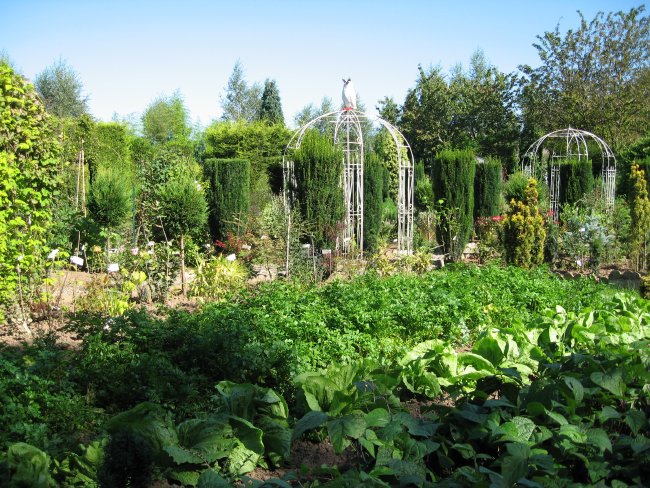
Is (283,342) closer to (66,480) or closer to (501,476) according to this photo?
(66,480)

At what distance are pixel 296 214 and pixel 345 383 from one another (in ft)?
18.8

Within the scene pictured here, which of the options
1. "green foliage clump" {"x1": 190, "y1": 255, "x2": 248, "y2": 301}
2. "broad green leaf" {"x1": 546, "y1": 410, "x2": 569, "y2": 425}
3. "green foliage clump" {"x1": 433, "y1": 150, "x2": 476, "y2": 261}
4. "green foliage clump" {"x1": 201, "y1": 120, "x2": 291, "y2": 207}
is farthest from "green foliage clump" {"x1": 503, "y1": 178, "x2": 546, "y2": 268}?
"green foliage clump" {"x1": 201, "y1": 120, "x2": 291, "y2": 207}

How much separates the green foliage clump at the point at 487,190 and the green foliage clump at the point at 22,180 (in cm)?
859

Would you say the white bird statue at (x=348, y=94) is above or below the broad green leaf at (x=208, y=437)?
above

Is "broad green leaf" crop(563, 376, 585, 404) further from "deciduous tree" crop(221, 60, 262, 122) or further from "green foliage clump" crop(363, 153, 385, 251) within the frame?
"deciduous tree" crop(221, 60, 262, 122)

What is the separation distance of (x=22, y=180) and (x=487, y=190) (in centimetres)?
905

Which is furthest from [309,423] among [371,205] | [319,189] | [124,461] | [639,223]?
[371,205]

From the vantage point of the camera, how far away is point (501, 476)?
2.37 metres

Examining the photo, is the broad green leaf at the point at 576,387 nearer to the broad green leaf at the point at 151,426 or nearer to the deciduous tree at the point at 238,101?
the broad green leaf at the point at 151,426

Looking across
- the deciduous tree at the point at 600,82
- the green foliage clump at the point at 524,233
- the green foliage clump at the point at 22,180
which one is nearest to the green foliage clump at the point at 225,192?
the green foliage clump at the point at 22,180

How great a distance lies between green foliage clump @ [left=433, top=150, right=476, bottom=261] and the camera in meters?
11.7

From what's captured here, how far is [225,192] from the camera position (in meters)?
11.3

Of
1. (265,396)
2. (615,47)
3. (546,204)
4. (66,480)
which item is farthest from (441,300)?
(615,47)

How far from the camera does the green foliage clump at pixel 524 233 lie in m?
9.02
